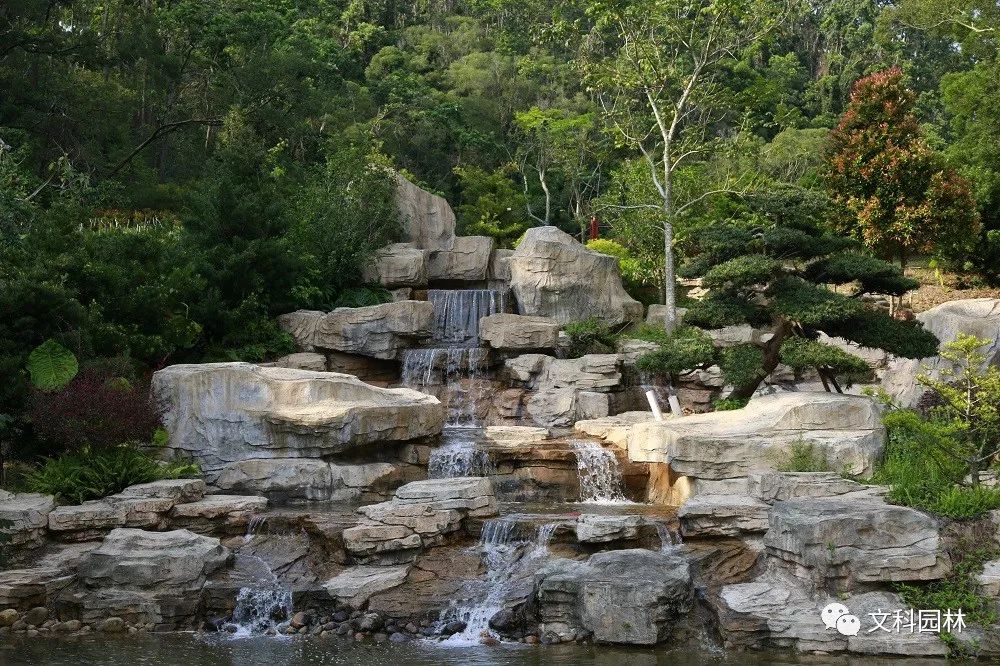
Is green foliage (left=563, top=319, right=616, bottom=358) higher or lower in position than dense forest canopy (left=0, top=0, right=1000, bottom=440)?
lower

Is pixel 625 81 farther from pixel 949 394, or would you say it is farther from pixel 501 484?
pixel 949 394

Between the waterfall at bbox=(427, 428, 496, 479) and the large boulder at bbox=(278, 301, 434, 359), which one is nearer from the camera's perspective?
the waterfall at bbox=(427, 428, 496, 479)

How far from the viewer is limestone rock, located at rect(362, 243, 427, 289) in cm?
2077

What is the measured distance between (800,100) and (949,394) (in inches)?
1146

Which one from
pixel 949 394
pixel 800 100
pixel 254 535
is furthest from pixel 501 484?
pixel 800 100

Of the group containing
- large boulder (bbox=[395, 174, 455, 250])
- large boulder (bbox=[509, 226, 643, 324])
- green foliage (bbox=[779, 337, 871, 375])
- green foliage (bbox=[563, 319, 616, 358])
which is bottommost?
green foliage (bbox=[563, 319, 616, 358])

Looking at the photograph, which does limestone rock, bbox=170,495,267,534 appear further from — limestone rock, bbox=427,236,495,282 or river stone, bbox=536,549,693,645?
limestone rock, bbox=427,236,495,282

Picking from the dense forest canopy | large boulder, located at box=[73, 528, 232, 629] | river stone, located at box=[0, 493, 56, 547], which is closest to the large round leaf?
the dense forest canopy

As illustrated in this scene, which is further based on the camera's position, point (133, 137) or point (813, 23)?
point (813, 23)

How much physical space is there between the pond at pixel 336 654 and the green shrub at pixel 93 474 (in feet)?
7.92

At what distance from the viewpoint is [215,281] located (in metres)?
17.3

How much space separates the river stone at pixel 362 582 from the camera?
10219mm

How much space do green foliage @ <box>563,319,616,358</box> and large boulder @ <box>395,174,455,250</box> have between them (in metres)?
4.71

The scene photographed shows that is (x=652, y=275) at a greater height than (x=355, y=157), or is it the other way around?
(x=355, y=157)
